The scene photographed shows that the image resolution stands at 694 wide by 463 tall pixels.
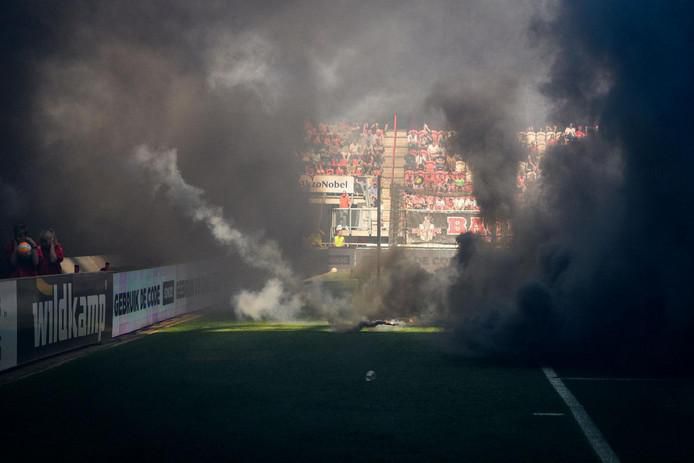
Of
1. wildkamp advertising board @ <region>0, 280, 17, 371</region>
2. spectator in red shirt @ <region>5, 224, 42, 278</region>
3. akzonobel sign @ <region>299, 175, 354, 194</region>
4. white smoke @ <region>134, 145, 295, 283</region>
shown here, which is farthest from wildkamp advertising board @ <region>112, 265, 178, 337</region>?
akzonobel sign @ <region>299, 175, 354, 194</region>

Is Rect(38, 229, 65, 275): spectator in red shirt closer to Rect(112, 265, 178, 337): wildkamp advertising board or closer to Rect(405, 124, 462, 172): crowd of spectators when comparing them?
Rect(112, 265, 178, 337): wildkamp advertising board

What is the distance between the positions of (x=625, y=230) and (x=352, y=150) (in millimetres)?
65925

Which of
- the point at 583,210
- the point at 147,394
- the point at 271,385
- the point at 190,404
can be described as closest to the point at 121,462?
the point at 190,404

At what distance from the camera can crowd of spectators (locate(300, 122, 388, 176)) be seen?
3219 inches

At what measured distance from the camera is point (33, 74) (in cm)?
3744

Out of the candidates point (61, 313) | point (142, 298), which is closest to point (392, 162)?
point (142, 298)

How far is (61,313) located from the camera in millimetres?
21609

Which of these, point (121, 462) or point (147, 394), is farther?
point (147, 394)

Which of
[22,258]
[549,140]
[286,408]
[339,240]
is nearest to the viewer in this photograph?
[286,408]

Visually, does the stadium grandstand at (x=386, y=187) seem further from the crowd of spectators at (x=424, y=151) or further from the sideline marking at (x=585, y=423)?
the sideline marking at (x=585, y=423)

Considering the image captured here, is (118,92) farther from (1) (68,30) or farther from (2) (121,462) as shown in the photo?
(2) (121,462)

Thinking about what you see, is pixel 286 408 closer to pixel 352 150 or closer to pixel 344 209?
pixel 344 209

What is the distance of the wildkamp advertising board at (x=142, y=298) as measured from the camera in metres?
26.2

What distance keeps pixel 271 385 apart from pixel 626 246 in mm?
8511
